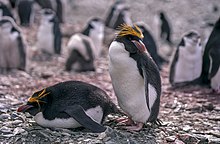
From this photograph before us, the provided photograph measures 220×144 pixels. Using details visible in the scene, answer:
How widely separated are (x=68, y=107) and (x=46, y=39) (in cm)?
702

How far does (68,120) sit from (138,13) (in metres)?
14.1

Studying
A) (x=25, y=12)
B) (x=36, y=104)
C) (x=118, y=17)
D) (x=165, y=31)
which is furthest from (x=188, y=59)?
(x=25, y=12)

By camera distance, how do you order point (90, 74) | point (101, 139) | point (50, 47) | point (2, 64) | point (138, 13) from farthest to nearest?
point (138, 13) < point (50, 47) < point (90, 74) < point (2, 64) < point (101, 139)

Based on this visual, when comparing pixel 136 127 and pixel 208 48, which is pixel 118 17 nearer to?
pixel 208 48

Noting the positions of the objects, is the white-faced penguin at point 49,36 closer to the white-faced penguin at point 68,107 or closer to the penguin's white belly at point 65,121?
the white-faced penguin at point 68,107

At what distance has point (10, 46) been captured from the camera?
8.44 meters

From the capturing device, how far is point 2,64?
841cm

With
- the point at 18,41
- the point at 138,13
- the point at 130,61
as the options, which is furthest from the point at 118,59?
the point at 138,13

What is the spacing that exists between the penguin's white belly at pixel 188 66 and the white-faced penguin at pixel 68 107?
315 centimetres

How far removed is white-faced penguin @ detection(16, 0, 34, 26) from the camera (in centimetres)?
1426

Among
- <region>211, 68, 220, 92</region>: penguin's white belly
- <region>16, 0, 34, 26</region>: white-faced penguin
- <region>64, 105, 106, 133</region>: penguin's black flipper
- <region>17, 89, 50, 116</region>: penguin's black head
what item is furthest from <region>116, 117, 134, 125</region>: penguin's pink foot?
→ <region>16, 0, 34, 26</region>: white-faced penguin

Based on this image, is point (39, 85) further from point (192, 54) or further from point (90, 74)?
point (192, 54)

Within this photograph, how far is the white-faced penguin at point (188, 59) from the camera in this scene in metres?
7.64

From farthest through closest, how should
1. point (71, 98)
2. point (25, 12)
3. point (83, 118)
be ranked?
point (25, 12)
point (71, 98)
point (83, 118)
